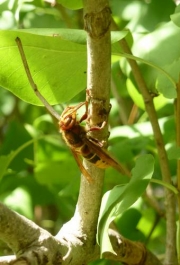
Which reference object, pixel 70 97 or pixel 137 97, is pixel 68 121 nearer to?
pixel 70 97

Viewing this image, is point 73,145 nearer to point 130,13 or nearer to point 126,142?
point 126,142

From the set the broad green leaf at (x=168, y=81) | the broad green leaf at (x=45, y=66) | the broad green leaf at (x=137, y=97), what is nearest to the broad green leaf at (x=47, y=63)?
the broad green leaf at (x=45, y=66)

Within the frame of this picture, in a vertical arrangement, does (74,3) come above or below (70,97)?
above

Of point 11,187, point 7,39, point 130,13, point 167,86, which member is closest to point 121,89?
point 130,13

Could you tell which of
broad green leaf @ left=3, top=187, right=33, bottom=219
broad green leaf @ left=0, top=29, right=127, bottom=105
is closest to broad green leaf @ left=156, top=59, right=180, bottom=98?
broad green leaf @ left=0, top=29, right=127, bottom=105

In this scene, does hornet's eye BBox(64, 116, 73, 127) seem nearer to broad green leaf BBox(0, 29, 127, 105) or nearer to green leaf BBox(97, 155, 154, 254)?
broad green leaf BBox(0, 29, 127, 105)

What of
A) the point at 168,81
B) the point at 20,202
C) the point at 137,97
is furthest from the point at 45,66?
the point at 20,202
